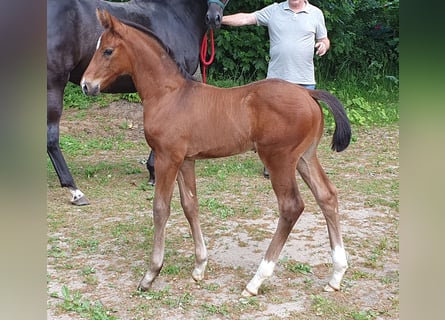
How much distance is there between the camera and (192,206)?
132 inches

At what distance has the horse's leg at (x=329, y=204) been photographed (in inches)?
125

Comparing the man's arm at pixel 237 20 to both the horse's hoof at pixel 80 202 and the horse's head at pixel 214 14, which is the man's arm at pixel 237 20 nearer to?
the horse's head at pixel 214 14

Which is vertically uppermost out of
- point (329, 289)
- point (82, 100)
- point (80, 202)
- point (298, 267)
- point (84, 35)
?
point (84, 35)

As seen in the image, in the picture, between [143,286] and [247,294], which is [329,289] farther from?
[143,286]

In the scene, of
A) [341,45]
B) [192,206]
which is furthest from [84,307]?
[341,45]

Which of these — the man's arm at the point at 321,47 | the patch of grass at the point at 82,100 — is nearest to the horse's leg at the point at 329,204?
the man's arm at the point at 321,47

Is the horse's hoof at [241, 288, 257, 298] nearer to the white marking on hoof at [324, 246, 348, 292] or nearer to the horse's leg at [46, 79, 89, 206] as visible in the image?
the white marking on hoof at [324, 246, 348, 292]

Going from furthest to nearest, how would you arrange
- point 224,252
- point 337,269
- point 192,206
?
point 224,252 < point 192,206 < point 337,269

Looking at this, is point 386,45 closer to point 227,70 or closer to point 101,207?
point 227,70

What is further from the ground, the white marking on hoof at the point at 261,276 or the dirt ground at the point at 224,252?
the white marking on hoof at the point at 261,276

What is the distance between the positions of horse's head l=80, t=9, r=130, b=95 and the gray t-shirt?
2259 mm

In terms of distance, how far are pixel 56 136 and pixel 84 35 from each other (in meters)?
0.99
